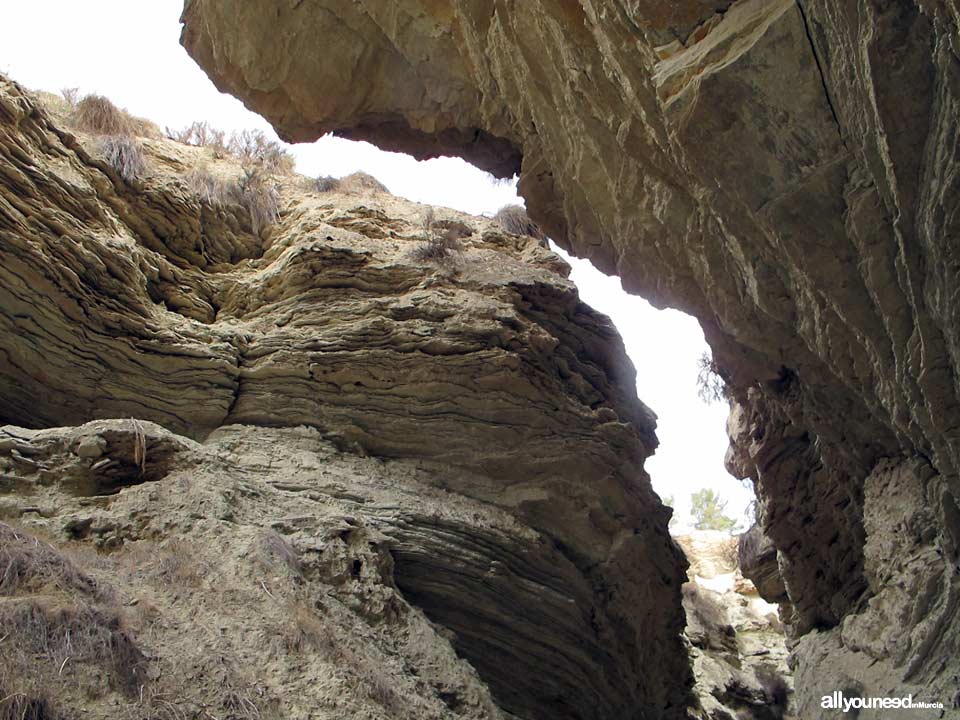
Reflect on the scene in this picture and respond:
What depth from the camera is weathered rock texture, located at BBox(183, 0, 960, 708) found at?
566cm

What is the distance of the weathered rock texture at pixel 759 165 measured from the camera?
5.66 meters

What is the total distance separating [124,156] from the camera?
37.0ft

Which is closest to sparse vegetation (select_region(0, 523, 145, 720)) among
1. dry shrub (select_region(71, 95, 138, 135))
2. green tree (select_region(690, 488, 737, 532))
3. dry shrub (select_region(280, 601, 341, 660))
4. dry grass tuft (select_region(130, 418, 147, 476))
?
dry shrub (select_region(280, 601, 341, 660))

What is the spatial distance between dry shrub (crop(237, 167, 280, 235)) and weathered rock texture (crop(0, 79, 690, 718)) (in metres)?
0.22

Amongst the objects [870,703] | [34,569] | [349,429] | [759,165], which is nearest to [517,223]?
[349,429]

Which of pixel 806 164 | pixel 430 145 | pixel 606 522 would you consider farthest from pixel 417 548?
pixel 430 145

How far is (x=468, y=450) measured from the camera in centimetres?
1025

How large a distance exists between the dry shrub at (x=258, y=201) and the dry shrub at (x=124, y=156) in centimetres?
150

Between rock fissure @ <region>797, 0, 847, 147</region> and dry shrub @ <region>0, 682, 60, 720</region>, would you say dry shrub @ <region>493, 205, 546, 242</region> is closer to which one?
rock fissure @ <region>797, 0, 847, 147</region>

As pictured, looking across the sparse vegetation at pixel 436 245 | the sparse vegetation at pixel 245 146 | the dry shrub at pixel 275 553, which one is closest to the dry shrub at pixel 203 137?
the sparse vegetation at pixel 245 146

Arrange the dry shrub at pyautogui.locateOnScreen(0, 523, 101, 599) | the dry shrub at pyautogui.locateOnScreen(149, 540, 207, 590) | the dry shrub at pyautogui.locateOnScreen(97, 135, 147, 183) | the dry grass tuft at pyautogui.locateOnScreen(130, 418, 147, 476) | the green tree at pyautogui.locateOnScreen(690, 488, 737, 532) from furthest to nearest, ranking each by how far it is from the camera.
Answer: the green tree at pyautogui.locateOnScreen(690, 488, 737, 532)
the dry shrub at pyautogui.locateOnScreen(97, 135, 147, 183)
the dry grass tuft at pyautogui.locateOnScreen(130, 418, 147, 476)
the dry shrub at pyautogui.locateOnScreen(149, 540, 207, 590)
the dry shrub at pyautogui.locateOnScreen(0, 523, 101, 599)

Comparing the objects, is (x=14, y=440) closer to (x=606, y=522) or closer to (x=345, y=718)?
(x=345, y=718)

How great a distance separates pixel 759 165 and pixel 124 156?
26.7 feet

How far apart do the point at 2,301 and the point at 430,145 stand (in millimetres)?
6616
